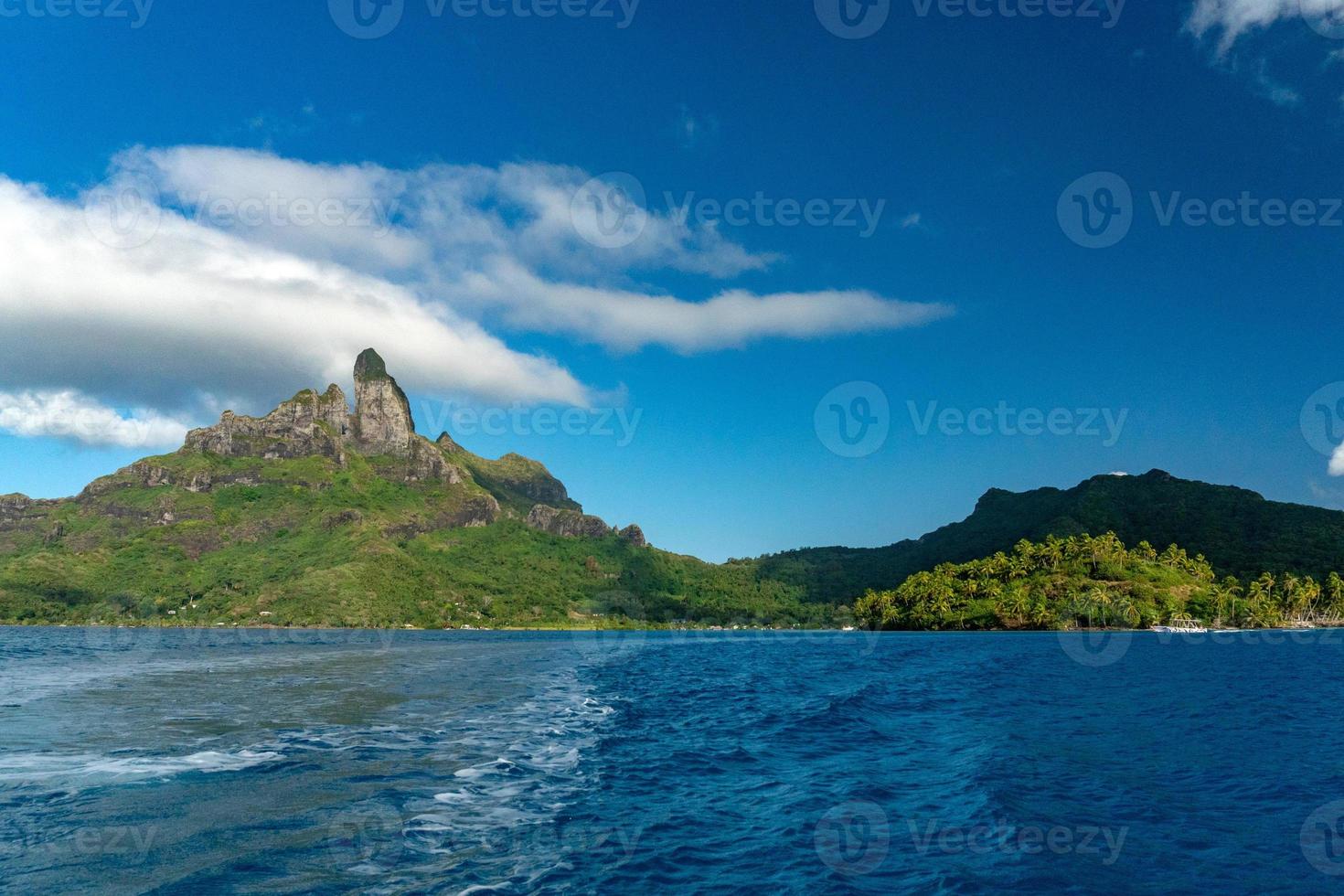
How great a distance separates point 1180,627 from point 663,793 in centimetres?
22787

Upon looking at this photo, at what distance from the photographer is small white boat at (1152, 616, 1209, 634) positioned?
190875 millimetres

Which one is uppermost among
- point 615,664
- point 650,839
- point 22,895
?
point 22,895

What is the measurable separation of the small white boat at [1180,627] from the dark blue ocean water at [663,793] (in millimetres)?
174833

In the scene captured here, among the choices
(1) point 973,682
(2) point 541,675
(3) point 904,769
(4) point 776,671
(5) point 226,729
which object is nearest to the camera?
(3) point 904,769

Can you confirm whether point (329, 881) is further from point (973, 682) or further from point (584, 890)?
point (973, 682)

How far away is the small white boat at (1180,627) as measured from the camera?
190875 mm

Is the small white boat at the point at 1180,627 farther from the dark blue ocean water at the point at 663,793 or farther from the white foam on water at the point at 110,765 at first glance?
the white foam on water at the point at 110,765

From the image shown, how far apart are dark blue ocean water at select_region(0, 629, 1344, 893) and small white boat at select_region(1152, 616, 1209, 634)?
174833 mm

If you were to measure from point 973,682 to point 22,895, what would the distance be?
62.5 meters


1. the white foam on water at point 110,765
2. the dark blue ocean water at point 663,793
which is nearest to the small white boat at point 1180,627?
the dark blue ocean water at point 663,793

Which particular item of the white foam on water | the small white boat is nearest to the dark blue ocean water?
the white foam on water

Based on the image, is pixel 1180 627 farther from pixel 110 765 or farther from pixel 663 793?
pixel 110 765

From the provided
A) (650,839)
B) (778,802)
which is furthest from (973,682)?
(650,839)

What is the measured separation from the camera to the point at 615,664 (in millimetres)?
86188
